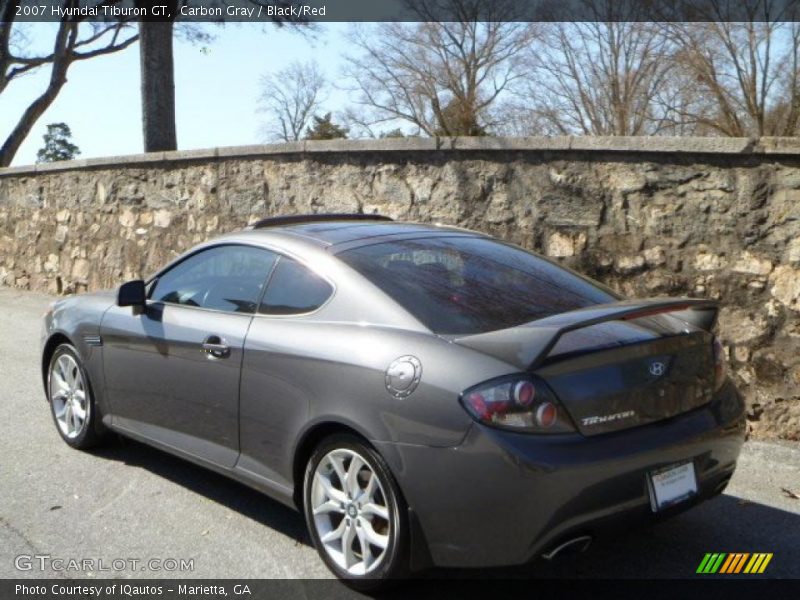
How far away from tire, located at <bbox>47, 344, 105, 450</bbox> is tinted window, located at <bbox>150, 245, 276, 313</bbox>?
80 cm

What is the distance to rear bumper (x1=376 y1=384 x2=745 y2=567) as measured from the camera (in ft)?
10.0

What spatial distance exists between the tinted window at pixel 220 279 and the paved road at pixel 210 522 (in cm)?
100

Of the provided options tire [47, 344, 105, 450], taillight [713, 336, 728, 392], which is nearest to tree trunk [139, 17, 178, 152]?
tire [47, 344, 105, 450]

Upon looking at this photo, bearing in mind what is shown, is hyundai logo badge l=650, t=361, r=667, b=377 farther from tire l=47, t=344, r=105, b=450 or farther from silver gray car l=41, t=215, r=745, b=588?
tire l=47, t=344, r=105, b=450

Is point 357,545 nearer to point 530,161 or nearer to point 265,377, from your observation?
point 265,377

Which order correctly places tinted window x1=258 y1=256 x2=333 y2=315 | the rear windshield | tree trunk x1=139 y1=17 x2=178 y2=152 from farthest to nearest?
tree trunk x1=139 y1=17 x2=178 y2=152, tinted window x1=258 y1=256 x2=333 y2=315, the rear windshield

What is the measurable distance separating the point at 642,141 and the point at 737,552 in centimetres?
314

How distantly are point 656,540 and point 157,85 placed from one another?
34.9 ft

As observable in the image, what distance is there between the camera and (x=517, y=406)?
312cm

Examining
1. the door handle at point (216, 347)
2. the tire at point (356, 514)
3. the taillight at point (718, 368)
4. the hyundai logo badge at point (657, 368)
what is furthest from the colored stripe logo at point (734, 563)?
the door handle at point (216, 347)

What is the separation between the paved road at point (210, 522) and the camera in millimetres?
3811

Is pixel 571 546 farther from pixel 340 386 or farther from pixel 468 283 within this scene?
pixel 468 283

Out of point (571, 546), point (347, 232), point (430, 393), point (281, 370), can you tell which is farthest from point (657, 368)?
point (347, 232)

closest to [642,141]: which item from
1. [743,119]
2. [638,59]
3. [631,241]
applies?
[631,241]
